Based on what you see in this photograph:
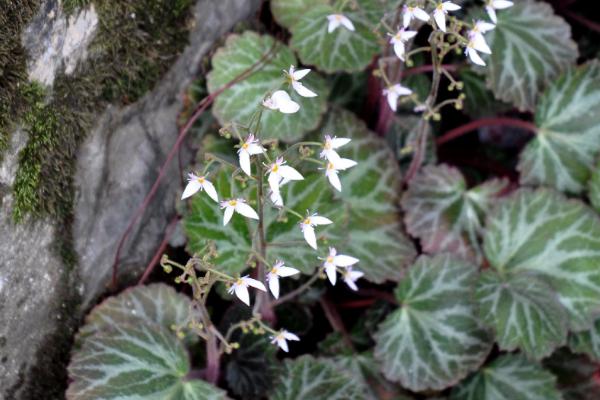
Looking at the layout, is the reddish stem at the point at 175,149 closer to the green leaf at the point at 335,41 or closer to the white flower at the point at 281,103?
the green leaf at the point at 335,41

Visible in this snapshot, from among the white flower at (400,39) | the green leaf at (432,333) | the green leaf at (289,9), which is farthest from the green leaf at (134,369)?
the green leaf at (289,9)

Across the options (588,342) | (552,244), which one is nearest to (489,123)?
(552,244)

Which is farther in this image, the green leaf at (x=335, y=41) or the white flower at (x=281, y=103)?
the green leaf at (x=335, y=41)

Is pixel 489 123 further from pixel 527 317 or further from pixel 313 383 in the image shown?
pixel 313 383

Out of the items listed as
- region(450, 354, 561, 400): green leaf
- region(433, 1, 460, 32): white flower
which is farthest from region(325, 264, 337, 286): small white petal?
region(450, 354, 561, 400): green leaf

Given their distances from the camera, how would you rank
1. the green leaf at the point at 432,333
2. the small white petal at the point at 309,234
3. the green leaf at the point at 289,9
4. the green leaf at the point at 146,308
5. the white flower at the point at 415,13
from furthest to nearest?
1. the green leaf at the point at 289,9
2. the green leaf at the point at 432,333
3. the green leaf at the point at 146,308
4. the white flower at the point at 415,13
5. the small white petal at the point at 309,234

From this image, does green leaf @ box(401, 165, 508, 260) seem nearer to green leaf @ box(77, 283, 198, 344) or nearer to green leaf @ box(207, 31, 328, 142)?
green leaf @ box(207, 31, 328, 142)

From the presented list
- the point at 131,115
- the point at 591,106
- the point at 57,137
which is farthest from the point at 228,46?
the point at 591,106
